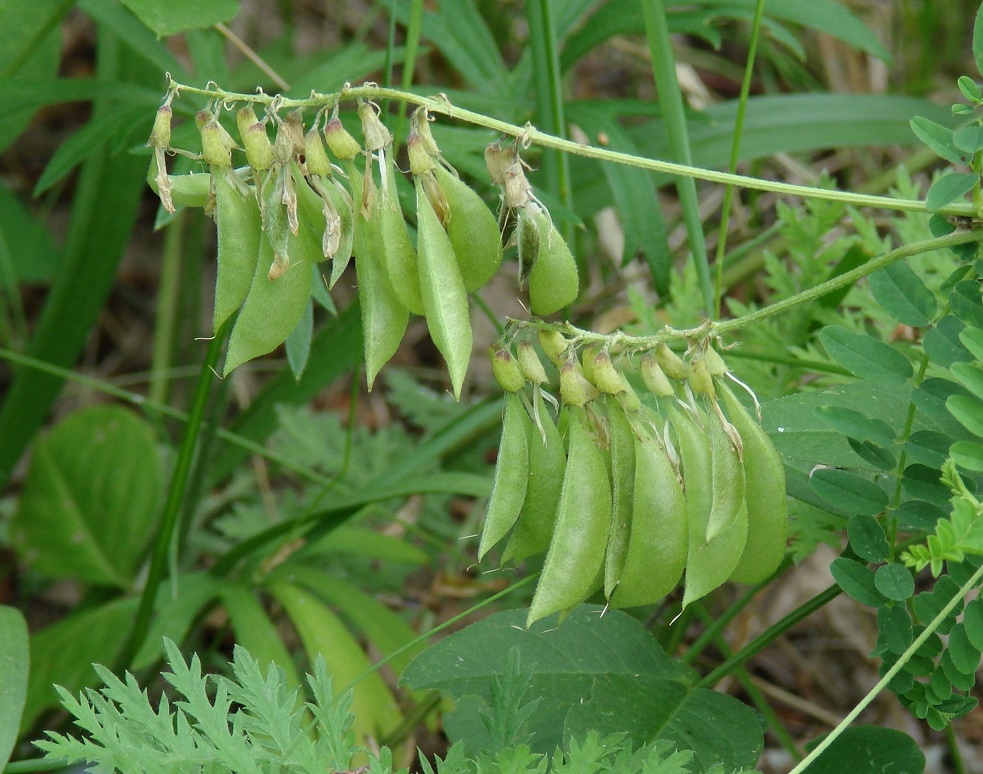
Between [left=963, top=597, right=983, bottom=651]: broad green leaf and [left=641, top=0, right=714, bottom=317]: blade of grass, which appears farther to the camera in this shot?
[left=641, top=0, right=714, bottom=317]: blade of grass

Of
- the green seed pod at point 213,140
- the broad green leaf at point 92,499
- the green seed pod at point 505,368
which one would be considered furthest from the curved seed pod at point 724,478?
the broad green leaf at point 92,499

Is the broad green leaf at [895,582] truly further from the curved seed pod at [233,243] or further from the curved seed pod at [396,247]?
the curved seed pod at [233,243]

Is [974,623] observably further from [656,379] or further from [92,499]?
[92,499]

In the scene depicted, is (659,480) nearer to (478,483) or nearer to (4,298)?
(478,483)

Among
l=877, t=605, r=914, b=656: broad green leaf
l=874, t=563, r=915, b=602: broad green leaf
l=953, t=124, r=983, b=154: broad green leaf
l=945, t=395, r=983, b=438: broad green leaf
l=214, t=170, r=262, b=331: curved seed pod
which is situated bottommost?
l=877, t=605, r=914, b=656: broad green leaf

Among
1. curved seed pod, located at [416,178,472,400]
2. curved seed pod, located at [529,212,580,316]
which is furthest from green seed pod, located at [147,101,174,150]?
curved seed pod, located at [529,212,580,316]

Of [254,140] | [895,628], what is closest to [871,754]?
[895,628]

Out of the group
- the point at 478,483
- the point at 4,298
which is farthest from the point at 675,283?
the point at 4,298

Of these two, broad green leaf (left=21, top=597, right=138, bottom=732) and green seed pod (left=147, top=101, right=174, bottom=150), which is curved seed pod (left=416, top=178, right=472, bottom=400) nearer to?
green seed pod (left=147, top=101, right=174, bottom=150)
